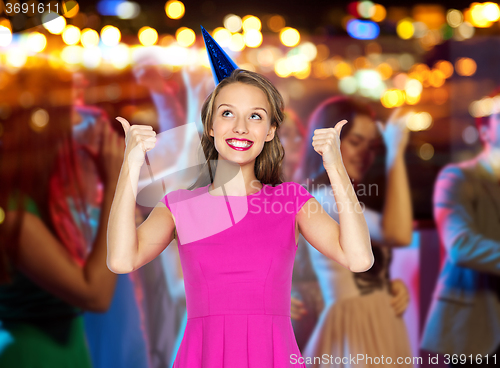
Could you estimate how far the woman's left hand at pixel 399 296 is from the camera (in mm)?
2102

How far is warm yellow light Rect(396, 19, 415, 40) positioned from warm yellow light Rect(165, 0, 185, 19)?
999 millimetres

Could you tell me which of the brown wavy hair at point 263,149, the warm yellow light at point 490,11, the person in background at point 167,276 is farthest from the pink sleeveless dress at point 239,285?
the warm yellow light at point 490,11

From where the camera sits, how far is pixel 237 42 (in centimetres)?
210

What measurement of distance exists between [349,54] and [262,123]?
1271 mm

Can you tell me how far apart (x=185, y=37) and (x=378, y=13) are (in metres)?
0.90

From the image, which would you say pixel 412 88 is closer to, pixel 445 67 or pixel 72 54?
pixel 445 67

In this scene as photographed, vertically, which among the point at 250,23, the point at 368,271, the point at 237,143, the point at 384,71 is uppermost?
the point at 250,23

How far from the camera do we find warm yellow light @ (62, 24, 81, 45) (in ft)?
6.84

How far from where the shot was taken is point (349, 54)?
213 cm

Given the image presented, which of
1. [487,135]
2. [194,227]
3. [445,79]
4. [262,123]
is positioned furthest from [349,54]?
[194,227]

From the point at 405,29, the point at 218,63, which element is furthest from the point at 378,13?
the point at 218,63

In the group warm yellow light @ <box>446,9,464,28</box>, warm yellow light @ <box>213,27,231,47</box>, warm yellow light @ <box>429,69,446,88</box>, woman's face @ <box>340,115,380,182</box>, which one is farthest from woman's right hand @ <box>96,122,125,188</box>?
warm yellow light @ <box>446,9,464,28</box>

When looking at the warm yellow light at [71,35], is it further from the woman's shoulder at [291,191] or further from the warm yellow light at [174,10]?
the woman's shoulder at [291,191]

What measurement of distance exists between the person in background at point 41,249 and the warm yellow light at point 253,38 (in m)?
0.73
